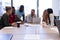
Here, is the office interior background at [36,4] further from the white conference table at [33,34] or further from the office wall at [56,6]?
the white conference table at [33,34]

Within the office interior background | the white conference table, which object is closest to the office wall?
the office interior background

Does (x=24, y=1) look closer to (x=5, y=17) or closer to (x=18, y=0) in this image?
(x=18, y=0)

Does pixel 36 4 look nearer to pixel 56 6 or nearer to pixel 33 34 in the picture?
pixel 56 6

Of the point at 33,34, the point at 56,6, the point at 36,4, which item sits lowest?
the point at 33,34

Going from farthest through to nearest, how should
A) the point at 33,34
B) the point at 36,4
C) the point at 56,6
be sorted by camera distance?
the point at 36,4 < the point at 56,6 < the point at 33,34

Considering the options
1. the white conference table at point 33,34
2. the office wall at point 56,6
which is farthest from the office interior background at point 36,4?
the white conference table at point 33,34

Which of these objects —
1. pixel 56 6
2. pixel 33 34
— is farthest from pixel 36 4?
pixel 33 34

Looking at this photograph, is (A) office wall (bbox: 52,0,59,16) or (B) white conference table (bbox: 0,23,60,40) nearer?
(B) white conference table (bbox: 0,23,60,40)

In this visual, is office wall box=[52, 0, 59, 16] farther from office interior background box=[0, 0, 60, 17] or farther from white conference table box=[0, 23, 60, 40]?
white conference table box=[0, 23, 60, 40]

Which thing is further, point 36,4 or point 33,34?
point 36,4

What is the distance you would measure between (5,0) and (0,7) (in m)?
0.48

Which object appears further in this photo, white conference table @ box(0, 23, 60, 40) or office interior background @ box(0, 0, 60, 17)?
office interior background @ box(0, 0, 60, 17)

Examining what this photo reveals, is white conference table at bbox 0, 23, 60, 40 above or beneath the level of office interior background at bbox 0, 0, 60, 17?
beneath

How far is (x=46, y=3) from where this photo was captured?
8883mm
